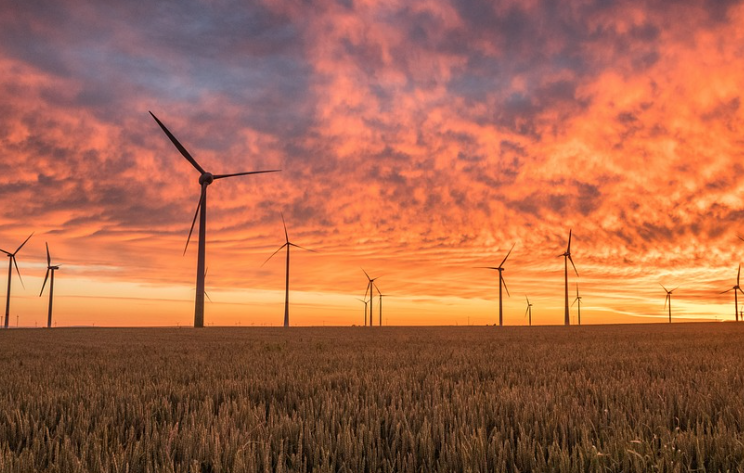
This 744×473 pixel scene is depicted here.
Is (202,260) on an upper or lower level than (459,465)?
upper

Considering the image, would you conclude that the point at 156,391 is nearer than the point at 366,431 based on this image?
No

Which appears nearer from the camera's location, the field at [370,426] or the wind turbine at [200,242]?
the field at [370,426]

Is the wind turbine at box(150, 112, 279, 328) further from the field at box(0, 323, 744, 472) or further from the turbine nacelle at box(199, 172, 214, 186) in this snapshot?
the field at box(0, 323, 744, 472)

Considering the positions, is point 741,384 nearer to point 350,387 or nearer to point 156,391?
point 350,387

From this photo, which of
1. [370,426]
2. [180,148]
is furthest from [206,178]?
[370,426]

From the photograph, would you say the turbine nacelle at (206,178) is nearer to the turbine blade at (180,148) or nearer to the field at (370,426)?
the turbine blade at (180,148)

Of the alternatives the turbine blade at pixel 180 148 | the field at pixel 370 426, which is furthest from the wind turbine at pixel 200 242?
the field at pixel 370 426

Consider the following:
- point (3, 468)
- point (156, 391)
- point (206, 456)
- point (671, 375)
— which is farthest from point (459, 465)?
point (671, 375)

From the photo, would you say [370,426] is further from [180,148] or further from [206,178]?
[206,178]

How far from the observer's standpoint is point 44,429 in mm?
5164

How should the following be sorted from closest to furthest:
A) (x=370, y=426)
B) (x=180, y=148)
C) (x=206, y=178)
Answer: (x=370, y=426) → (x=180, y=148) → (x=206, y=178)

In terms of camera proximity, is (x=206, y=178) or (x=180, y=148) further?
(x=206, y=178)

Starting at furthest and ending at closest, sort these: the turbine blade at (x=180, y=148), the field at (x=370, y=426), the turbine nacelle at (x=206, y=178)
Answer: the turbine nacelle at (x=206, y=178), the turbine blade at (x=180, y=148), the field at (x=370, y=426)

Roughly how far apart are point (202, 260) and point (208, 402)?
56.8 meters
